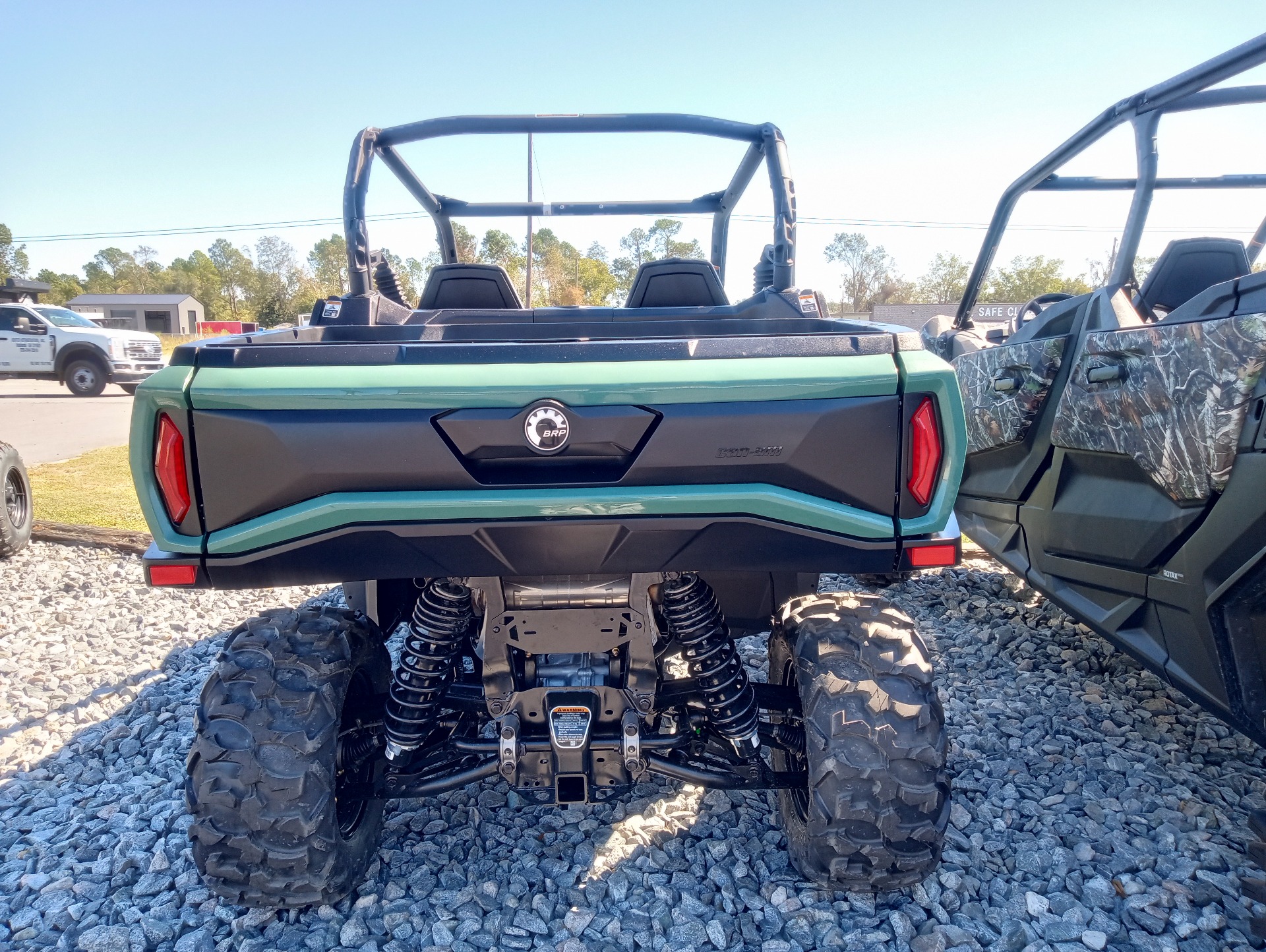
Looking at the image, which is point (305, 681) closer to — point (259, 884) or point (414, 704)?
point (414, 704)

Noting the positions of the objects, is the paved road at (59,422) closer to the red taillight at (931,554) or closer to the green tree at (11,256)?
the red taillight at (931,554)

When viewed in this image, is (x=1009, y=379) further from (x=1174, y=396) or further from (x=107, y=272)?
(x=107, y=272)

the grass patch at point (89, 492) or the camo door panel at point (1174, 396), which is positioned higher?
the camo door panel at point (1174, 396)

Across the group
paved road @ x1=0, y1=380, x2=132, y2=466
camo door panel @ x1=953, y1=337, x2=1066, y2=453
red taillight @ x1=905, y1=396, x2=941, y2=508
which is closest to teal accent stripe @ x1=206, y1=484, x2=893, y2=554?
red taillight @ x1=905, y1=396, x2=941, y2=508

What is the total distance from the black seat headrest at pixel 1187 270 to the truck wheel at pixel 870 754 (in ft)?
8.33

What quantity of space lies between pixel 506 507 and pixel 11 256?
116557 millimetres

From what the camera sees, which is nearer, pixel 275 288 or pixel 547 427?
pixel 547 427

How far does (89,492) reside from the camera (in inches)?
316

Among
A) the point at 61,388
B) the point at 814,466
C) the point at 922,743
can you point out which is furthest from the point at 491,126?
the point at 61,388

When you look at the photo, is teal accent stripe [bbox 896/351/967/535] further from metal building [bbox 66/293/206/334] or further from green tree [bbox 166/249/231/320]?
green tree [bbox 166/249/231/320]

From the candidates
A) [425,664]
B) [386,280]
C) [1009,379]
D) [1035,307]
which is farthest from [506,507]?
[1035,307]

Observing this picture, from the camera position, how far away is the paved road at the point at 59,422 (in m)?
11.1

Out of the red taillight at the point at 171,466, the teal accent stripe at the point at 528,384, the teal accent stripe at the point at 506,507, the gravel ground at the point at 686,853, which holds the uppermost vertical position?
the teal accent stripe at the point at 528,384

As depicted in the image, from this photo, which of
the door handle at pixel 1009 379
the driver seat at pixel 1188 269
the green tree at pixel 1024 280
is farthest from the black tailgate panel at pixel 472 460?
the green tree at pixel 1024 280
